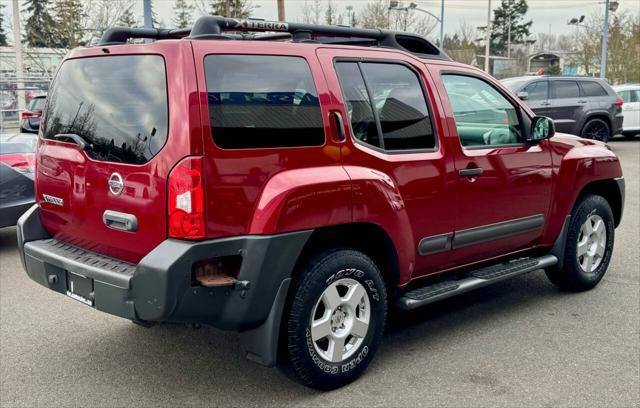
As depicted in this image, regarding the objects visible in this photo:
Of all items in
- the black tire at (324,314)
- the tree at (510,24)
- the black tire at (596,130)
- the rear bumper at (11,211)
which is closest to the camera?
the black tire at (324,314)

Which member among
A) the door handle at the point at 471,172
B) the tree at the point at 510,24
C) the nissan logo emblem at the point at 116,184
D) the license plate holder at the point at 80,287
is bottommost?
the license plate holder at the point at 80,287

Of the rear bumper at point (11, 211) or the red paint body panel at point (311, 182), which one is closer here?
the red paint body panel at point (311, 182)

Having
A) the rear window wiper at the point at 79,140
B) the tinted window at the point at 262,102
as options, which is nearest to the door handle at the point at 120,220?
the rear window wiper at the point at 79,140

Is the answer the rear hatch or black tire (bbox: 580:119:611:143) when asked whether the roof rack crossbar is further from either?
black tire (bbox: 580:119:611:143)

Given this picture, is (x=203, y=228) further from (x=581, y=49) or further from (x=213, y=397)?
(x=581, y=49)

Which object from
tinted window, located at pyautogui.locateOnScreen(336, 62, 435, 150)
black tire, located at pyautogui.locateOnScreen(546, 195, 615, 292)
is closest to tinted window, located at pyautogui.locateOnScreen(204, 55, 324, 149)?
tinted window, located at pyautogui.locateOnScreen(336, 62, 435, 150)

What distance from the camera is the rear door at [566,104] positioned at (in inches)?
594

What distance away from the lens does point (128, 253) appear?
128 inches

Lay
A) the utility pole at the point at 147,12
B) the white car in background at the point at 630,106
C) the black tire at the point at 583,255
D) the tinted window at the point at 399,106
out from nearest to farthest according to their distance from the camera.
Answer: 1. the tinted window at the point at 399,106
2. the black tire at the point at 583,255
3. the utility pole at the point at 147,12
4. the white car in background at the point at 630,106

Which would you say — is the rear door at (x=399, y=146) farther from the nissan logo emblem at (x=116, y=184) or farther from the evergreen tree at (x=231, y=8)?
the evergreen tree at (x=231, y=8)

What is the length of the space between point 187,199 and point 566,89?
46.3 feet

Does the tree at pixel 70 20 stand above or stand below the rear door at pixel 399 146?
above

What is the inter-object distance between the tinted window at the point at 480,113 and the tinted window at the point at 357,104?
75cm

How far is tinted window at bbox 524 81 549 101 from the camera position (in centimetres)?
1477
